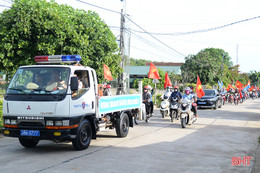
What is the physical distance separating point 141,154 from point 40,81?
3.12m

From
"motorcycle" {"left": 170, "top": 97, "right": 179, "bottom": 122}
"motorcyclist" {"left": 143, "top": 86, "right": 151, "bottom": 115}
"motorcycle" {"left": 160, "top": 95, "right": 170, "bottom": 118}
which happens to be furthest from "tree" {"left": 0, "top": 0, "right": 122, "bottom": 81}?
"motorcycle" {"left": 170, "top": 97, "right": 179, "bottom": 122}

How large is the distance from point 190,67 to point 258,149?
4109 cm

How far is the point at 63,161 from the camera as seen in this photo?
7023 mm

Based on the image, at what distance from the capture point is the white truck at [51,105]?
748 cm

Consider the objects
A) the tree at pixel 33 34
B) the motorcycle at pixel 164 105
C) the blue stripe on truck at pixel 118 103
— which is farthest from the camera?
the motorcycle at pixel 164 105

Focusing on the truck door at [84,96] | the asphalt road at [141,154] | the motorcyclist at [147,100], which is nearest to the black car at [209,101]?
the motorcyclist at [147,100]

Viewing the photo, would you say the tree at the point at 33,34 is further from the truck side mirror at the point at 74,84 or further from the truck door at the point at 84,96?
the truck side mirror at the point at 74,84

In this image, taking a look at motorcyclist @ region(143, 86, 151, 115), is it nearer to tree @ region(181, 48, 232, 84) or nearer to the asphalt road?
the asphalt road

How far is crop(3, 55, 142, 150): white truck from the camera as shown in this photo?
24.5 feet

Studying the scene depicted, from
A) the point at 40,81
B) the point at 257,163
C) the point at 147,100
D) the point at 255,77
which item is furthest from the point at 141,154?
the point at 255,77

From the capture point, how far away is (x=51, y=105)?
7.42 meters

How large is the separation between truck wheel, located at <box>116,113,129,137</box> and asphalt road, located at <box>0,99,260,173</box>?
0.74ft

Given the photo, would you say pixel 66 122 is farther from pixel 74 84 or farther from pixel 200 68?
pixel 200 68

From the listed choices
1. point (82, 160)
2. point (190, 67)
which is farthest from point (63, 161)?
point (190, 67)
